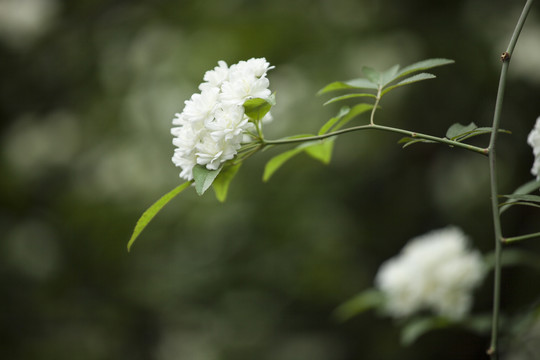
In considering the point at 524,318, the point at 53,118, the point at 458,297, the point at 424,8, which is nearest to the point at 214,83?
the point at 524,318

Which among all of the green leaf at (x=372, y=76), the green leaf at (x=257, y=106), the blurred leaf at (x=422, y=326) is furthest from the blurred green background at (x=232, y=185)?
the green leaf at (x=257, y=106)

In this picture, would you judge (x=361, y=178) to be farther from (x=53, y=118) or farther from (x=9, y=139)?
(x=9, y=139)

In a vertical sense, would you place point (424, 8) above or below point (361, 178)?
above

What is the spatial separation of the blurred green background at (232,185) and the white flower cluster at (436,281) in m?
0.89

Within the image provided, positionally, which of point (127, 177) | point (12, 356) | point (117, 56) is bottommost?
point (12, 356)

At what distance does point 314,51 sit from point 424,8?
58 cm

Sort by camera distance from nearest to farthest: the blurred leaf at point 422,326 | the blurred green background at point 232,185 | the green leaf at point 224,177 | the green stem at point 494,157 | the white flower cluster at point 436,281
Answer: the green stem at point 494,157, the green leaf at point 224,177, the blurred leaf at point 422,326, the white flower cluster at point 436,281, the blurred green background at point 232,185

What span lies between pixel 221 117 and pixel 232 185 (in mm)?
2097

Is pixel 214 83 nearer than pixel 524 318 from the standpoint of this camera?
Yes

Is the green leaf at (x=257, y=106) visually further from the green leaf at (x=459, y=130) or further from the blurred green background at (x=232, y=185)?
the blurred green background at (x=232, y=185)

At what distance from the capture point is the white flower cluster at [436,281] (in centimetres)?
142

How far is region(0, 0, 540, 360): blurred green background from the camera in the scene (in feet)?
7.74

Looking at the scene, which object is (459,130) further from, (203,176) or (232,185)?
(232,185)

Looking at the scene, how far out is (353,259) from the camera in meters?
2.47
